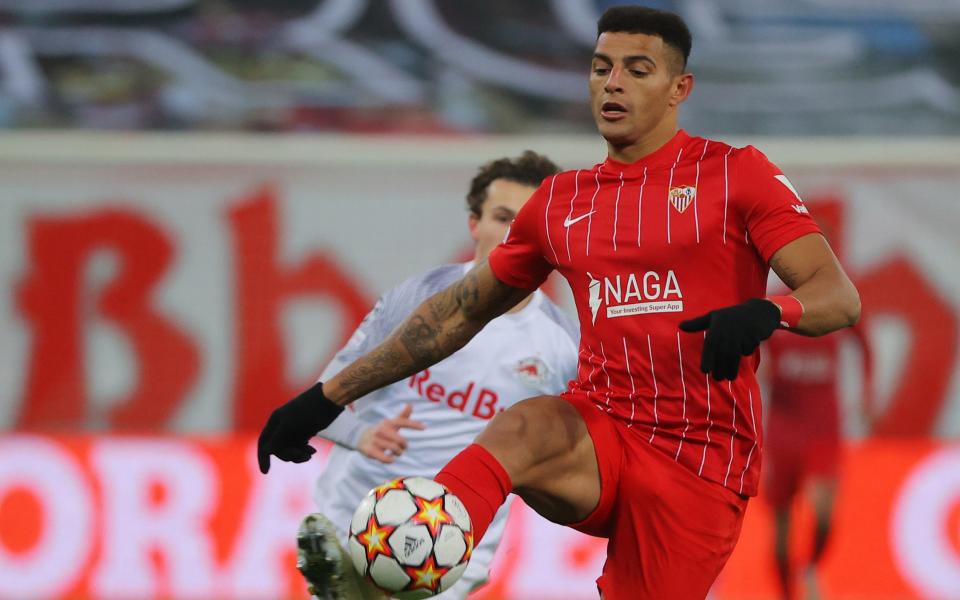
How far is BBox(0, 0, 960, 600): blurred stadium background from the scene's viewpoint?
24.6ft

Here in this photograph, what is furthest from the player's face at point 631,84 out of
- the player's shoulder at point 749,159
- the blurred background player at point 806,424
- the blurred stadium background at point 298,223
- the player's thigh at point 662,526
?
the blurred background player at point 806,424

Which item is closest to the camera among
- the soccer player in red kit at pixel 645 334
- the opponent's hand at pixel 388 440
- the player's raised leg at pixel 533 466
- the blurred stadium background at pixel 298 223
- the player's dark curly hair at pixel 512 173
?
the player's raised leg at pixel 533 466

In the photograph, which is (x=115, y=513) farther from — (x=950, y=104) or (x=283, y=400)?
(x=950, y=104)

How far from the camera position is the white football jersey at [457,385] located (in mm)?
4500

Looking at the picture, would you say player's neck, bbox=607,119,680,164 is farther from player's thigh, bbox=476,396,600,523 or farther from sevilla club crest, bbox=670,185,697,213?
player's thigh, bbox=476,396,600,523

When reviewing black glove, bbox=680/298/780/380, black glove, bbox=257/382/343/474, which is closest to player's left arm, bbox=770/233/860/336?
black glove, bbox=680/298/780/380

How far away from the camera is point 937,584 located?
7.57 meters

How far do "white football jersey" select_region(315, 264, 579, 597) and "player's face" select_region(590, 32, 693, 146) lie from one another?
1050 mm

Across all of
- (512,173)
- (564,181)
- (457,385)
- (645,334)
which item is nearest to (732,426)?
(645,334)

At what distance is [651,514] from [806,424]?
14.9 feet

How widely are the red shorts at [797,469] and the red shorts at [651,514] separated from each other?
435cm

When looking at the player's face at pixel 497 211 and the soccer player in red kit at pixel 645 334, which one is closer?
the soccer player in red kit at pixel 645 334

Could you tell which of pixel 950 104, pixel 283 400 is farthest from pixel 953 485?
pixel 283 400

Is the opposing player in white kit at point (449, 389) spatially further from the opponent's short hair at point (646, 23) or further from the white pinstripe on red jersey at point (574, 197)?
the opponent's short hair at point (646, 23)
